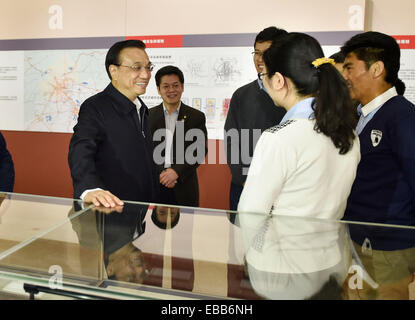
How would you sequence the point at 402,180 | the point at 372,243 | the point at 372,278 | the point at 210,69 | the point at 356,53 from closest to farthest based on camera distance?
the point at 372,278, the point at 372,243, the point at 402,180, the point at 356,53, the point at 210,69

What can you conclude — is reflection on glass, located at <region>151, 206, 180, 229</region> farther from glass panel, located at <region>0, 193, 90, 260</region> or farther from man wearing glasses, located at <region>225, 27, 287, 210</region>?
man wearing glasses, located at <region>225, 27, 287, 210</region>

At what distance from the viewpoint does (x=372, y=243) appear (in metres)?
1.14

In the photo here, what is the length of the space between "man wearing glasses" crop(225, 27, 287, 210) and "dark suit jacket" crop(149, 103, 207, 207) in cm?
56

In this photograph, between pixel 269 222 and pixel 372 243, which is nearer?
pixel 372 243

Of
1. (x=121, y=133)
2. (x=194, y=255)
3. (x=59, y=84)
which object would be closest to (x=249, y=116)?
(x=121, y=133)

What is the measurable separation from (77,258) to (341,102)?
3.13 feet

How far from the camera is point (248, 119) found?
308cm

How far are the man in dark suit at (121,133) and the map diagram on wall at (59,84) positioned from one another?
7.09ft

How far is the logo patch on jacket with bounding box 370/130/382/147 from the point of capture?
1940 millimetres

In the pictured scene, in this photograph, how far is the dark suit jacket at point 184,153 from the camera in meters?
3.64

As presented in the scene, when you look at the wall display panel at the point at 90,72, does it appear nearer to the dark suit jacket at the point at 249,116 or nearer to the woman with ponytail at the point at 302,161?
the dark suit jacket at the point at 249,116
